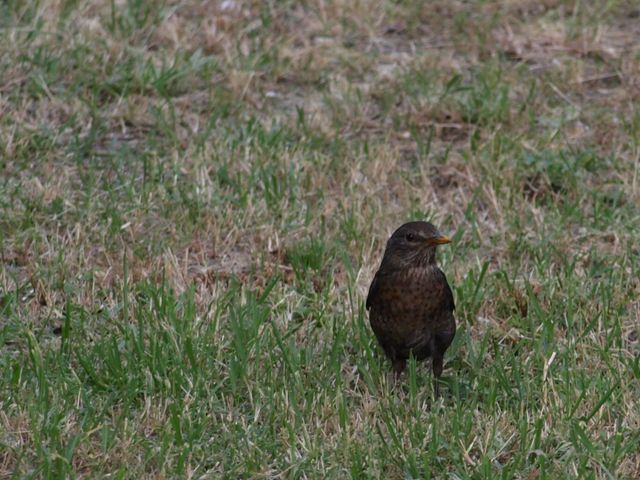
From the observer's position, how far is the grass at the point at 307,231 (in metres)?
5.52

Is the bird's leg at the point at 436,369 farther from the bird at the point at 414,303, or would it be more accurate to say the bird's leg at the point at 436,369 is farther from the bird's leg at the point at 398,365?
the bird's leg at the point at 398,365

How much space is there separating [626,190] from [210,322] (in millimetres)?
2830

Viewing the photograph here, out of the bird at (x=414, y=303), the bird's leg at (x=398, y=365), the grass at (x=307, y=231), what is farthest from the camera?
the bird's leg at (x=398, y=365)

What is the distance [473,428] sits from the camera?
5602mm

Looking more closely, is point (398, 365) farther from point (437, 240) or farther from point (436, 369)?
point (437, 240)

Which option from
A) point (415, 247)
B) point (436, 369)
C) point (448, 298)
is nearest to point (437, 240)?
point (415, 247)

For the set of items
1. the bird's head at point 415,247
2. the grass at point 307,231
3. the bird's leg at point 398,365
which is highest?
the bird's head at point 415,247

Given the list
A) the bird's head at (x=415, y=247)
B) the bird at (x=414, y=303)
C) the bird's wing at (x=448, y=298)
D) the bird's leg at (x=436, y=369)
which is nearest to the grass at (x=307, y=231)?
the bird's leg at (x=436, y=369)

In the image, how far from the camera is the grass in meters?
5.52

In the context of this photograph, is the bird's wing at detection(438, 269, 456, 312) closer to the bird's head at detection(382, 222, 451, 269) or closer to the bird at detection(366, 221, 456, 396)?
the bird at detection(366, 221, 456, 396)

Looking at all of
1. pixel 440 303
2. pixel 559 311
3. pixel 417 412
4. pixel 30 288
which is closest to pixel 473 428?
pixel 417 412

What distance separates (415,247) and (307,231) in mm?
1375

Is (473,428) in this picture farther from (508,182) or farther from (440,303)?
(508,182)

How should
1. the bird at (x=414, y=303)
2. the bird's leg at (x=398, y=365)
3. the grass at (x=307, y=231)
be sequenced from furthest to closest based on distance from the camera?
the bird's leg at (x=398, y=365), the bird at (x=414, y=303), the grass at (x=307, y=231)
